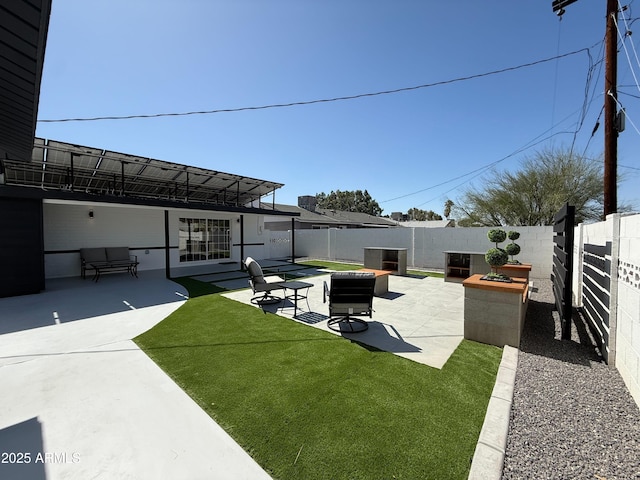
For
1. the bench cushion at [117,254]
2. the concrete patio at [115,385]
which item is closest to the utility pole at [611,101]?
the concrete patio at [115,385]

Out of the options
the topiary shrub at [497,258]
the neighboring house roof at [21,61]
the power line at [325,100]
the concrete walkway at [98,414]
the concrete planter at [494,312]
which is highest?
the power line at [325,100]

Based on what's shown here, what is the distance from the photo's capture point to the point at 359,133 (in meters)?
14.8

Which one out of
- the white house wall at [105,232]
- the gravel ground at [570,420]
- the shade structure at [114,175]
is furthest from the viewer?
the white house wall at [105,232]

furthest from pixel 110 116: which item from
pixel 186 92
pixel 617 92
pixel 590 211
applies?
pixel 590 211

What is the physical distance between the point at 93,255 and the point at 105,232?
1145mm

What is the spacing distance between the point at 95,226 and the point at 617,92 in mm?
17315

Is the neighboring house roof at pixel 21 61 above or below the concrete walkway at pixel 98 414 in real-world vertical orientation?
above

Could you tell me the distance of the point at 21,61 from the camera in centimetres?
279

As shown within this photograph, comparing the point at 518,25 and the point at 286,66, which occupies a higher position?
the point at 518,25

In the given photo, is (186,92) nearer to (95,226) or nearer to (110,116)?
(110,116)

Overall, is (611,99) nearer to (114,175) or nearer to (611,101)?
(611,101)

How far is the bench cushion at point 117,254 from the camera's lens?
1127 centimetres

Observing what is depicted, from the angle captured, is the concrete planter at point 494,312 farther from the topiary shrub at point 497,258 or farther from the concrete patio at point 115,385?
the topiary shrub at point 497,258

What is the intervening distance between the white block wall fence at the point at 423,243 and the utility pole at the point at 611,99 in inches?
191
